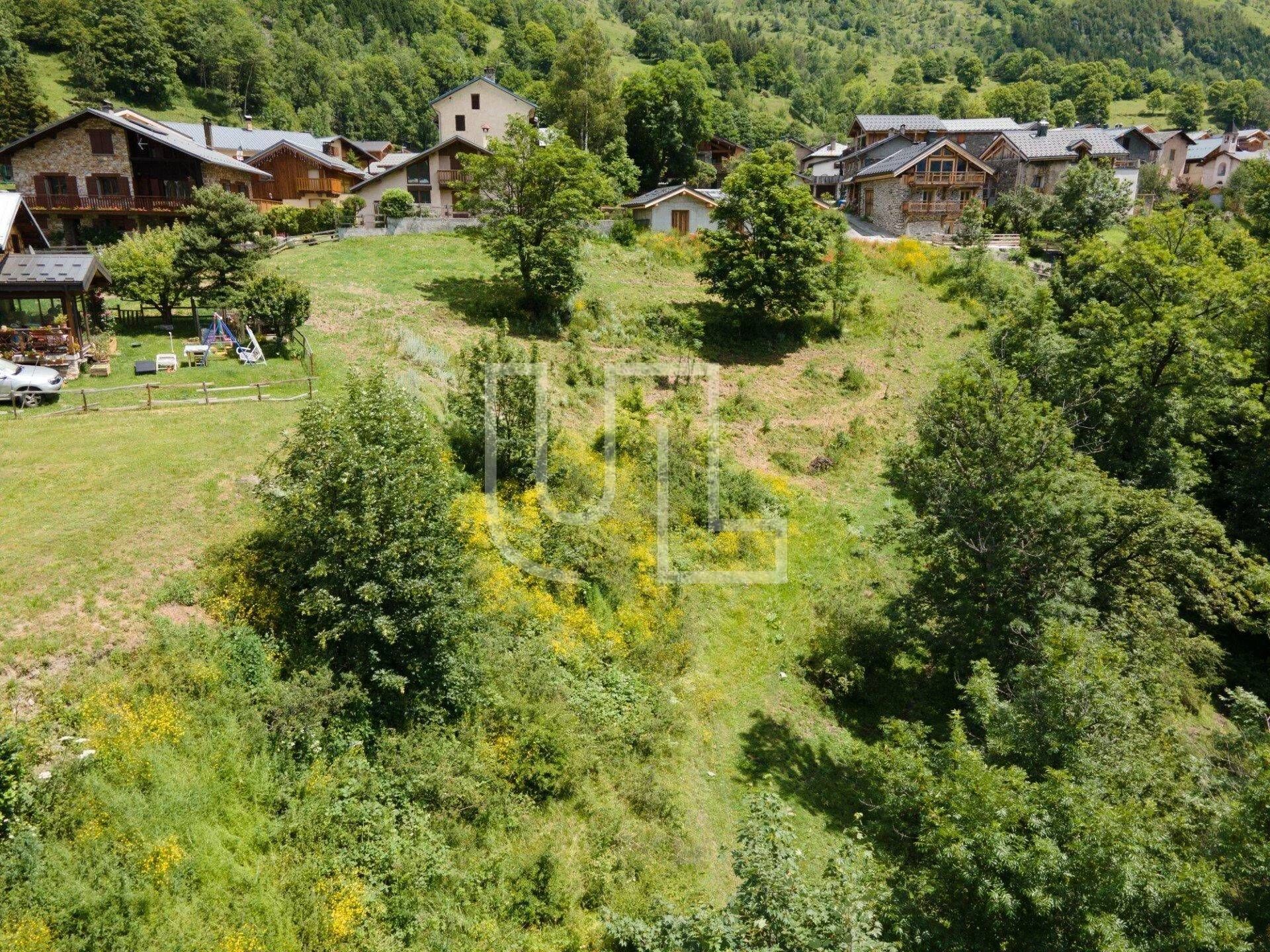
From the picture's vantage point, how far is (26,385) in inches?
867

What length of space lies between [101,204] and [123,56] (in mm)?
63011

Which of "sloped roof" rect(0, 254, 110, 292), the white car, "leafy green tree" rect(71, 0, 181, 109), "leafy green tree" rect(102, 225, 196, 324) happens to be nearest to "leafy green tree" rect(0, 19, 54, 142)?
"leafy green tree" rect(71, 0, 181, 109)

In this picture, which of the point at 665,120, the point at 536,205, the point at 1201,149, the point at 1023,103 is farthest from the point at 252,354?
the point at 1023,103

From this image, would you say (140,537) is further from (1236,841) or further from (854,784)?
(1236,841)

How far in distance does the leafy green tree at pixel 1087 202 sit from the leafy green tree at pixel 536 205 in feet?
119

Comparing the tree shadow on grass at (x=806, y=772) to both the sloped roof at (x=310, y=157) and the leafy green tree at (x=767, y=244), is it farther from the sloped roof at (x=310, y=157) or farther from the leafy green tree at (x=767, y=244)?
the sloped roof at (x=310, y=157)

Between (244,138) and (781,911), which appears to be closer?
(781,911)

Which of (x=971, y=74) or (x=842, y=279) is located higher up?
(x=971, y=74)

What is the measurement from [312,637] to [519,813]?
5126 millimetres

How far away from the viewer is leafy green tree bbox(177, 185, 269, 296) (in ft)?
94.2

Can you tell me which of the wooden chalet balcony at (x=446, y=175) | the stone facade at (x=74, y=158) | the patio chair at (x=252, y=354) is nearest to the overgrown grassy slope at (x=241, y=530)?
the patio chair at (x=252, y=354)

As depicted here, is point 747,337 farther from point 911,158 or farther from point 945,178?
point 945,178

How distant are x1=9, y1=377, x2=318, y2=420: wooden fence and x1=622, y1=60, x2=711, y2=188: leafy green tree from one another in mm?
48646

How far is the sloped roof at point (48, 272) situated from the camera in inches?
1017
